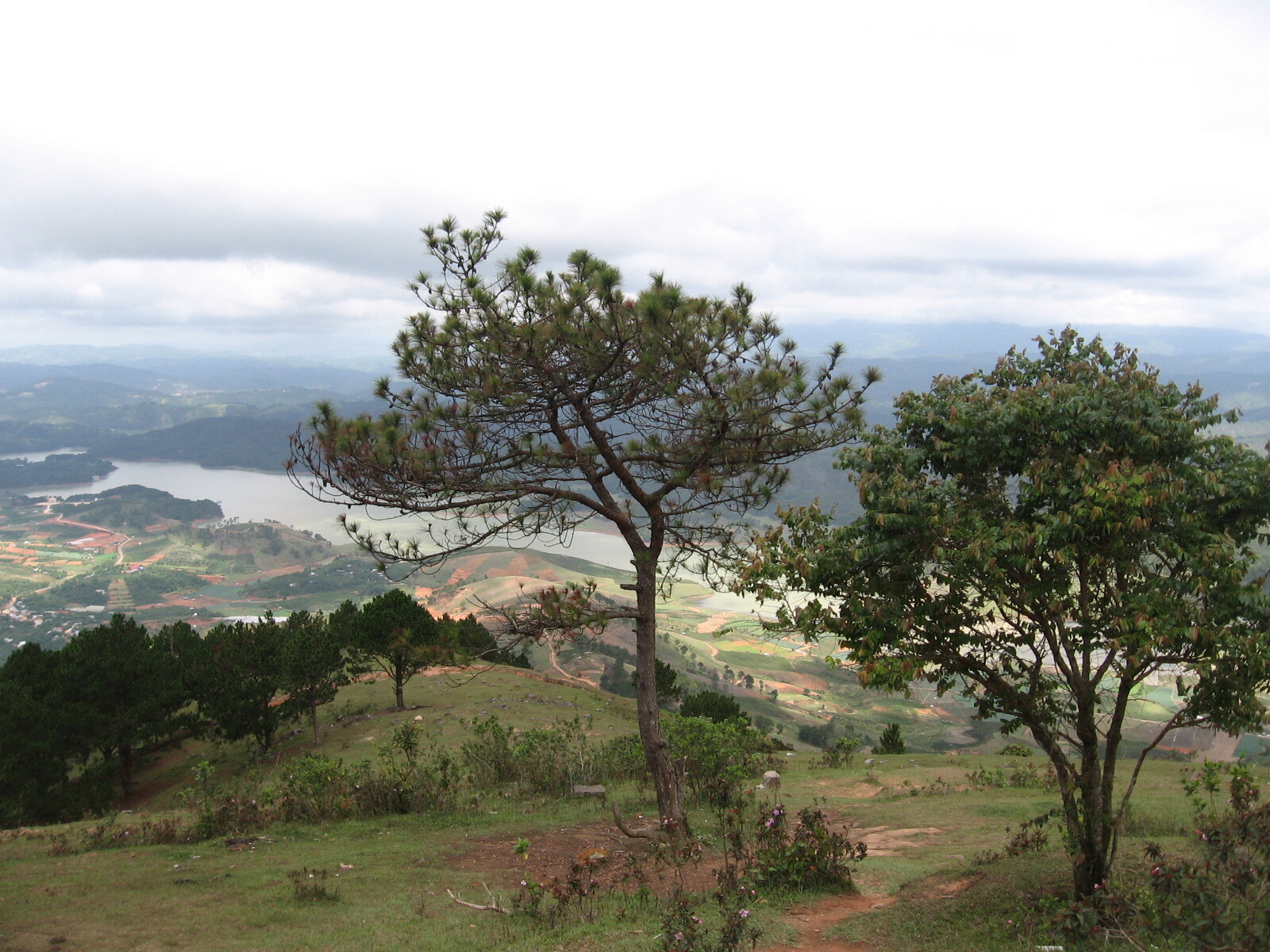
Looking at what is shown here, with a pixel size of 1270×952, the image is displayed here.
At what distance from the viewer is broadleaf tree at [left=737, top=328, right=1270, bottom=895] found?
4352 mm

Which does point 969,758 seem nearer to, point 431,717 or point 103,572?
point 431,717

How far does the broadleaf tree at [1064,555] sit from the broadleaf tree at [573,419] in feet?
6.96

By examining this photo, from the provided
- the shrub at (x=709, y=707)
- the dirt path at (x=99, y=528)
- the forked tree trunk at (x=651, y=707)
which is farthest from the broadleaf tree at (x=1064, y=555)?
the dirt path at (x=99, y=528)

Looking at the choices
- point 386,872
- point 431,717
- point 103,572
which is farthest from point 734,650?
point 103,572

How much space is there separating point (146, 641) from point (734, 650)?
6281 centimetres

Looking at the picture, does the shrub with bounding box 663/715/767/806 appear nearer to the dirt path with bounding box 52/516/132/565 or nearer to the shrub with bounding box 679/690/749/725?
the shrub with bounding box 679/690/749/725

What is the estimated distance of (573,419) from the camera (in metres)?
8.69


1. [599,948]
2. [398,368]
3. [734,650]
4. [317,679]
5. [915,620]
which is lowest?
[734,650]

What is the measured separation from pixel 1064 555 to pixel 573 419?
543cm

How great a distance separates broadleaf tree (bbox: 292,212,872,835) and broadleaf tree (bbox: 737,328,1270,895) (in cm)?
212

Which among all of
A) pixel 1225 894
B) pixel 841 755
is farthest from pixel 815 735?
pixel 1225 894

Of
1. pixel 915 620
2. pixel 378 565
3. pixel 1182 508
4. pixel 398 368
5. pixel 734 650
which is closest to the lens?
pixel 1182 508

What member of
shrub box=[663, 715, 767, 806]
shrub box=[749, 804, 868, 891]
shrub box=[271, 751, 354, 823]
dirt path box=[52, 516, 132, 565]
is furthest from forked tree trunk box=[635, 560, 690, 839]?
dirt path box=[52, 516, 132, 565]

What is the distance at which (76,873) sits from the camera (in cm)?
760
